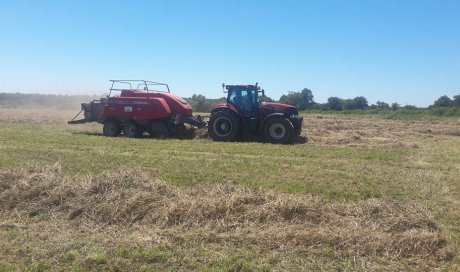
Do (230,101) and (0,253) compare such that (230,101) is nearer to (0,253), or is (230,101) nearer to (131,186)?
(131,186)

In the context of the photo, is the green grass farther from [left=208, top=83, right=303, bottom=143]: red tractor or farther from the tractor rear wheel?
the tractor rear wheel

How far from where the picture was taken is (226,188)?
7.63m

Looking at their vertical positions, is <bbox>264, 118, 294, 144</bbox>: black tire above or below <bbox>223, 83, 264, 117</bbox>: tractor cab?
below

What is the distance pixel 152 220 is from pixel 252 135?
11.7 m

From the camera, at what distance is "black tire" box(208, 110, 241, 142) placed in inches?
674

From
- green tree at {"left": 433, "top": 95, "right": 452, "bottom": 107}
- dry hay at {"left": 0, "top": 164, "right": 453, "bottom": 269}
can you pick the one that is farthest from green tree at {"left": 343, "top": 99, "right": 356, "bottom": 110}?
dry hay at {"left": 0, "top": 164, "right": 453, "bottom": 269}

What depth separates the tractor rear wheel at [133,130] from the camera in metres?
19.2

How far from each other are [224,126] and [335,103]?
37471 millimetres

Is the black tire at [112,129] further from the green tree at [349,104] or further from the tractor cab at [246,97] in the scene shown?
the green tree at [349,104]

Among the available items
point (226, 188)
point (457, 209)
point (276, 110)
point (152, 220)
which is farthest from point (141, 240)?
point (276, 110)

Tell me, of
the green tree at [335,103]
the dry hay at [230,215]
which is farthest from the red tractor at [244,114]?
the green tree at [335,103]

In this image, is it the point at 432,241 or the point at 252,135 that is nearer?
the point at 432,241

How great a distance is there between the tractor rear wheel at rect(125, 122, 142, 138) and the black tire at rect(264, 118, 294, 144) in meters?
5.73

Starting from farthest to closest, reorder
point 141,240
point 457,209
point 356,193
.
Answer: point 356,193 < point 457,209 < point 141,240
